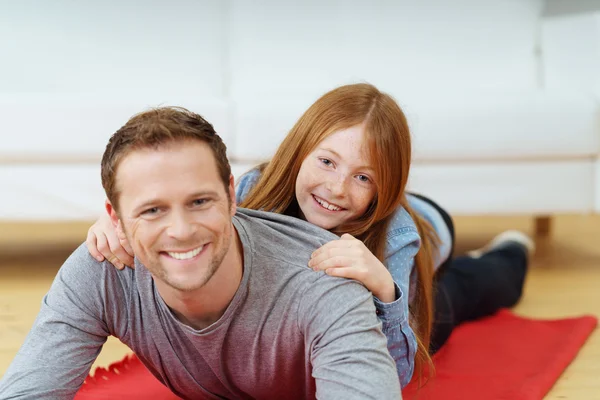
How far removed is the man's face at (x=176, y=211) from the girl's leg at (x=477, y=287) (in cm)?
96

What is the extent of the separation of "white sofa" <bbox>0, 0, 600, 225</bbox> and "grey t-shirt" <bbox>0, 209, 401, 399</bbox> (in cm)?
116

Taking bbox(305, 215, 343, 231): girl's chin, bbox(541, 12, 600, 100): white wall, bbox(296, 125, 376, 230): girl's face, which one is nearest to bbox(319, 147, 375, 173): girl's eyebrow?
bbox(296, 125, 376, 230): girl's face

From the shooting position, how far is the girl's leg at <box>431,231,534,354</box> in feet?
6.66

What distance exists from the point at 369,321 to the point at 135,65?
2.03 metres

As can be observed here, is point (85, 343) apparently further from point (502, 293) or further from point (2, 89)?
point (2, 89)

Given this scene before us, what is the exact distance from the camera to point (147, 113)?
1.16 m

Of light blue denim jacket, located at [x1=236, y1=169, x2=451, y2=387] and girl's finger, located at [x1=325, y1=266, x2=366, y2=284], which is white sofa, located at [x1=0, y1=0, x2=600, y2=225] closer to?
light blue denim jacket, located at [x1=236, y1=169, x2=451, y2=387]

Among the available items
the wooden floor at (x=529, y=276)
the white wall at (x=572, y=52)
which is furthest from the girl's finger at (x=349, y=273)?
the white wall at (x=572, y=52)

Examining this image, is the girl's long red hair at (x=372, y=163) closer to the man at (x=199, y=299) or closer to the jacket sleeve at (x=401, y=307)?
the jacket sleeve at (x=401, y=307)

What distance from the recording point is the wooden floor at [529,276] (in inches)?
73.1

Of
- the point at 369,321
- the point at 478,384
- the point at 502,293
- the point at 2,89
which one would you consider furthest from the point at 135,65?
the point at 369,321

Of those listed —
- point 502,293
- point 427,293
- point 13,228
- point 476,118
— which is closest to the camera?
point 427,293

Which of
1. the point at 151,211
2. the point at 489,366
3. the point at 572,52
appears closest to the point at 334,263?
the point at 151,211

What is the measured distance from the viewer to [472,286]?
2.21m
